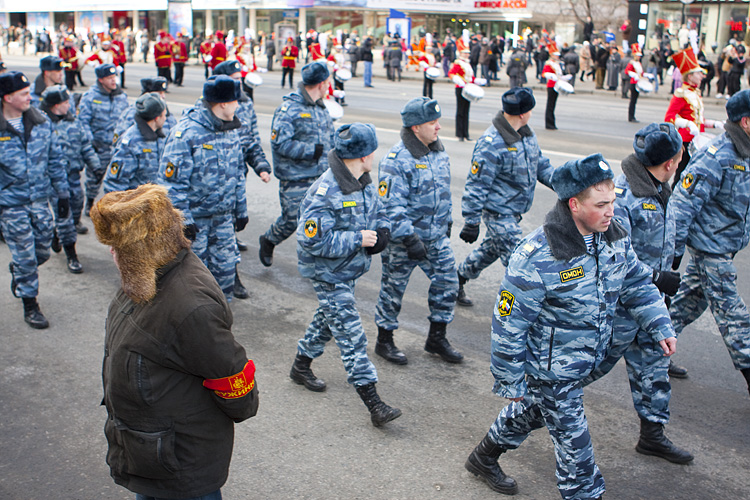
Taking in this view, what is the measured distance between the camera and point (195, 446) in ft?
9.71

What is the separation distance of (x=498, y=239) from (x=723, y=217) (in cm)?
184

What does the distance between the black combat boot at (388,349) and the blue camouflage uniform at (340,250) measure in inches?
38.8

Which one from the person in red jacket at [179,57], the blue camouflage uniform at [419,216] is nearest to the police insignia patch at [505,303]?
the blue camouflage uniform at [419,216]

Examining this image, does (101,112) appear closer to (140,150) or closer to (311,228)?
(140,150)

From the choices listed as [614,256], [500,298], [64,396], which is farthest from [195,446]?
[64,396]

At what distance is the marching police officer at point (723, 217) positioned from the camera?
529cm

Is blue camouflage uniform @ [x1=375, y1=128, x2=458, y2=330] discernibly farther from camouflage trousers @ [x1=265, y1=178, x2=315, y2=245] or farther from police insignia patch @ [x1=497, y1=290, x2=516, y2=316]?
camouflage trousers @ [x1=265, y1=178, x2=315, y2=245]

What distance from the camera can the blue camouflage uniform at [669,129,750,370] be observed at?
5.29m

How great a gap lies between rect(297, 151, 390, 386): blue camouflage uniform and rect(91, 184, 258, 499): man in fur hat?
1.92 m

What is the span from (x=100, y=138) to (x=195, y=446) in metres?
8.02

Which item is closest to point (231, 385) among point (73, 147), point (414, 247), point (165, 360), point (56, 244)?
point (165, 360)

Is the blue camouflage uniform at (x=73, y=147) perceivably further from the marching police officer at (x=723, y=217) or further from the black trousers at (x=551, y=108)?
the black trousers at (x=551, y=108)

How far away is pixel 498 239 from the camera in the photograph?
6.58 metres

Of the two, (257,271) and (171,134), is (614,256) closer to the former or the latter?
(171,134)
